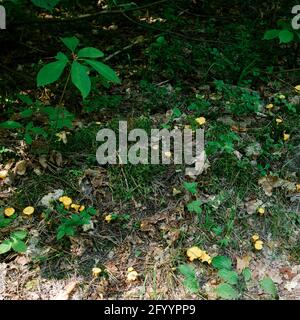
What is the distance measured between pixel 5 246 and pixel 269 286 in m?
1.51

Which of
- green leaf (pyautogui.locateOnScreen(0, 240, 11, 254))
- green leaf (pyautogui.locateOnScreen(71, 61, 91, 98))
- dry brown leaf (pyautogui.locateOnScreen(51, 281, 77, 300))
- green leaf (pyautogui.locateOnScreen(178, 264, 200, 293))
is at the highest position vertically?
green leaf (pyautogui.locateOnScreen(71, 61, 91, 98))

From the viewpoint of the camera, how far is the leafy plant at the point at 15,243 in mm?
2316

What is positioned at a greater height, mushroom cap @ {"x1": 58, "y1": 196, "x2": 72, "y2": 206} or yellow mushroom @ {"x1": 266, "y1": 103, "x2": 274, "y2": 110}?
yellow mushroom @ {"x1": 266, "y1": 103, "x2": 274, "y2": 110}

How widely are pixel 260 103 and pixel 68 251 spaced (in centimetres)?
205

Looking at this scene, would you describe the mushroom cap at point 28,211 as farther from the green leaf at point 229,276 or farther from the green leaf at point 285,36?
the green leaf at point 285,36

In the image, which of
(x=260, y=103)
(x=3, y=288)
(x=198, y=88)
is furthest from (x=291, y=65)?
(x=3, y=288)

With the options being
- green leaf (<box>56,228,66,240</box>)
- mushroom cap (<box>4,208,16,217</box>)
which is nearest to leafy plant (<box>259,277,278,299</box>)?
green leaf (<box>56,228,66,240</box>)

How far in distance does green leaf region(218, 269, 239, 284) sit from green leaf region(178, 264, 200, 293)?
0.48 feet

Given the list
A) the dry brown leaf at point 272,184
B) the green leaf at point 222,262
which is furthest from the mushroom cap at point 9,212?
the dry brown leaf at point 272,184

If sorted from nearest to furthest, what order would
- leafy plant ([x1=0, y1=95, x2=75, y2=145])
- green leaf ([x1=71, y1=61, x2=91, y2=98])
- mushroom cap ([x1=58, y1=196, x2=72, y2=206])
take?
1. green leaf ([x1=71, y1=61, x2=91, y2=98])
2. mushroom cap ([x1=58, y1=196, x2=72, y2=206])
3. leafy plant ([x1=0, y1=95, x2=75, y2=145])

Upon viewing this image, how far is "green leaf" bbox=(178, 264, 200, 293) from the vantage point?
7.47 feet

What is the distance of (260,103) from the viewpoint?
3486 mm

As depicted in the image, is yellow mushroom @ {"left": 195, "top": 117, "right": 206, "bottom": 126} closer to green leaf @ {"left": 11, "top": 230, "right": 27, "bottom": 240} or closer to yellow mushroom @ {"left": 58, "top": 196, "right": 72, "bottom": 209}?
yellow mushroom @ {"left": 58, "top": 196, "right": 72, "bottom": 209}
